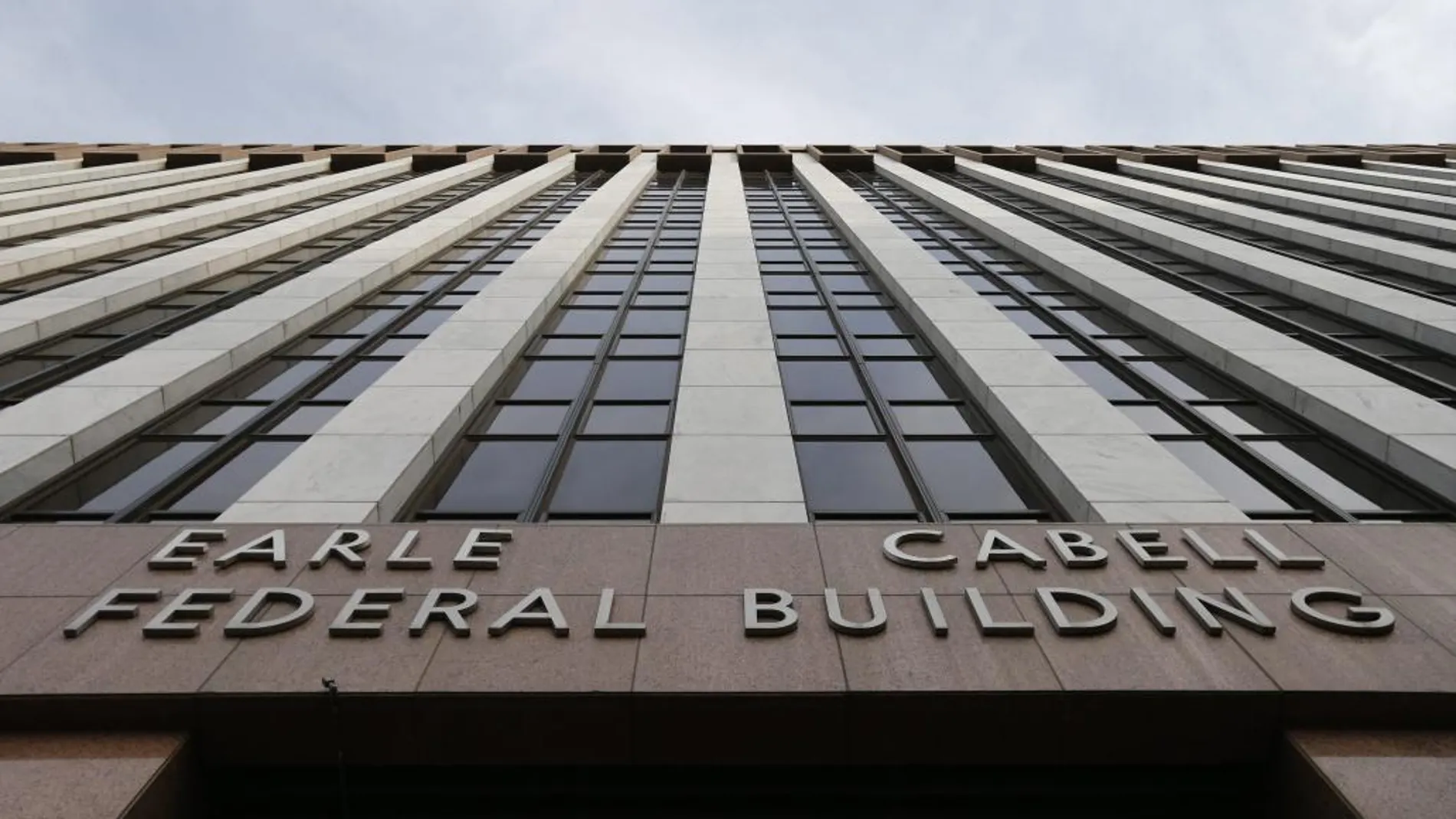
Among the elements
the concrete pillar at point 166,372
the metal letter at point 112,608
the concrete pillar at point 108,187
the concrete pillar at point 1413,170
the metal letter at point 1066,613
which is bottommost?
the metal letter at point 112,608

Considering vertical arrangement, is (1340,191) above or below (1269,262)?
above

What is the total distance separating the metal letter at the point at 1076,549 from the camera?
8602 mm

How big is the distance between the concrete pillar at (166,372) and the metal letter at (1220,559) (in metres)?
9.76

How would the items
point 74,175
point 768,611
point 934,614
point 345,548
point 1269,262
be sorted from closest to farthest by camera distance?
point 934,614 < point 768,611 < point 345,548 < point 1269,262 < point 74,175

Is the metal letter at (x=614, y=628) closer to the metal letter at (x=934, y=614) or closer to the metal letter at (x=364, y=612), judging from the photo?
the metal letter at (x=364, y=612)

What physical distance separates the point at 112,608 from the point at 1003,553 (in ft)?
29.0

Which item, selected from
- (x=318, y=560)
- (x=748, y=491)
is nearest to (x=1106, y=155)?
(x=748, y=491)

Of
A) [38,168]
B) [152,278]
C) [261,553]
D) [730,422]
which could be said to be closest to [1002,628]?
[730,422]

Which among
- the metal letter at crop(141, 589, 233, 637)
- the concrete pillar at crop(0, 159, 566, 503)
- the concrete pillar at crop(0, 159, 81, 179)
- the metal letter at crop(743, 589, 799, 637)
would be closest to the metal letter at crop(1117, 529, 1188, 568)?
the metal letter at crop(743, 589, 799, 637)

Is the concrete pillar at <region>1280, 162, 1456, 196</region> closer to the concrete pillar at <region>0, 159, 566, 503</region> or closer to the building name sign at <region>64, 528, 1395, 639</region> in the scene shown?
the building name sign at <region>64, 528, 1395, 639</region>

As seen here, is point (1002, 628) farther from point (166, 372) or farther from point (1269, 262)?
point (1269, 262)

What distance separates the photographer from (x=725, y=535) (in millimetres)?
→ 9195

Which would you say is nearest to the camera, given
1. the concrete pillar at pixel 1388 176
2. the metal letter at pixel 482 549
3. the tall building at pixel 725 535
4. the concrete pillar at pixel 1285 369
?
the tall building at pixel 725 535

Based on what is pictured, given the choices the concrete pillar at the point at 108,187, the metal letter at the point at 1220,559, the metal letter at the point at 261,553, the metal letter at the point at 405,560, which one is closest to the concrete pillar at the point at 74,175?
the concrete pillar at the point at 108,187
